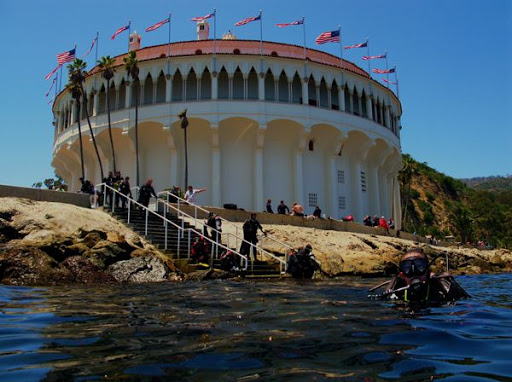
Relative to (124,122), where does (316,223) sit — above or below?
below

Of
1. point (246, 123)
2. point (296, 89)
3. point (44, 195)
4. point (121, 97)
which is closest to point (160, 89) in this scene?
point (121, 97)

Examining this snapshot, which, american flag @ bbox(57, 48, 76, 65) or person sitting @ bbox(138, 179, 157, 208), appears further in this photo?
american flag @ bbox(57, 48, 76, 65)

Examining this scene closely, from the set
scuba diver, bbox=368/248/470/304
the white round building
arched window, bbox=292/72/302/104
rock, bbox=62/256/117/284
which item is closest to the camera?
scuba diver, bbox=368/248/470/304

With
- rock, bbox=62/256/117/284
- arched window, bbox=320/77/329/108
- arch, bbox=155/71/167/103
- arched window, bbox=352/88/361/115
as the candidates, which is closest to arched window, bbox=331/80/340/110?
arched window, bbox=320/77/329/108

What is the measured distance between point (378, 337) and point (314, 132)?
3073cm

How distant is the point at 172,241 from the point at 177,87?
18.9 meters

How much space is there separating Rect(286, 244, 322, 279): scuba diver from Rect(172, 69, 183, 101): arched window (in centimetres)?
2070

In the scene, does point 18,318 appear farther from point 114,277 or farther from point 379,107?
point 379,107

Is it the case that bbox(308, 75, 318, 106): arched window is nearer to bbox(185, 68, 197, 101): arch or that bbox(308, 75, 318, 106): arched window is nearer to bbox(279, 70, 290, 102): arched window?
bbox(279, 70, 290, 102): arched window

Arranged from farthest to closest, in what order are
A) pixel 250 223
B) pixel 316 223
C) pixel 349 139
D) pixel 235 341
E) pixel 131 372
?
pixel 349 139 < pixel 316 223 < pixel 250 223 < pixel 235 341 < pixel 131 372

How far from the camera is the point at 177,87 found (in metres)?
34.6

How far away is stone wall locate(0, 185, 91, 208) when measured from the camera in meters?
18.3

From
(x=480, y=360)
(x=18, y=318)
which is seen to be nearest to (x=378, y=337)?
(x=480, y=360)

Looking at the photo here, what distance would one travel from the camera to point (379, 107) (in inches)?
1567
